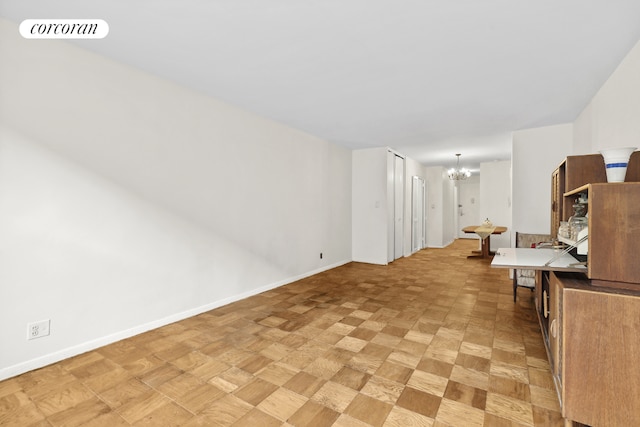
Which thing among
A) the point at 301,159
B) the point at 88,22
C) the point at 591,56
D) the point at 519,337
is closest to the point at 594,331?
the point at 519,337

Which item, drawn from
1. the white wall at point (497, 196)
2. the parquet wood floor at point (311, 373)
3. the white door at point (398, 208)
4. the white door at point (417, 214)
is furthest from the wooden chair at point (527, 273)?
the white wall at point (497, 196)

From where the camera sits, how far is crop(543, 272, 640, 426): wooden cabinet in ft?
4.52

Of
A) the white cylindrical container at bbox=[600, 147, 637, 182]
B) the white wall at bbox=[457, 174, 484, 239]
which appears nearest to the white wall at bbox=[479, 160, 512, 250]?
the white wall at bbox=[457, 174, 484, 239]

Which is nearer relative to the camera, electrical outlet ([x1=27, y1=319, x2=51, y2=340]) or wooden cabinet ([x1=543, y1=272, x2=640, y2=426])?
wooden cabinet ([x1=543, y1=272, x2=640, y2=426])

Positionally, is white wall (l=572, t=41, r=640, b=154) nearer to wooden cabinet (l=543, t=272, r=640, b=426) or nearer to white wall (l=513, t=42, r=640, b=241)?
white wall (l=513, t=42, r=640, b=241)

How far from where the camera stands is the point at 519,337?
2719mm

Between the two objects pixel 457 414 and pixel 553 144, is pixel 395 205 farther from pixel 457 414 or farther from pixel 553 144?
pixel 457 414

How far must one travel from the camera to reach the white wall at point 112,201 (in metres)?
2.15

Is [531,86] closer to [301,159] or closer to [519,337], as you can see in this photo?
[519,337]

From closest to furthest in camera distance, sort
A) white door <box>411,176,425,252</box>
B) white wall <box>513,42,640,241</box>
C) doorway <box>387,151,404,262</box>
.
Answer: white wall <box>513,42,640,241</box>, doorway <box>387,151,404,262</box>, white door <box>411,176,425,252</box>

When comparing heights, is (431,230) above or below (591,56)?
below

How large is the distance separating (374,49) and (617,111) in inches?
94.5

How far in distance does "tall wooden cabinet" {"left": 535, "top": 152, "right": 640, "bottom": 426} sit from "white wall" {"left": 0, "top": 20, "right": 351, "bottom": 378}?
324cm

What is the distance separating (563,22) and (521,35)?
24cm
